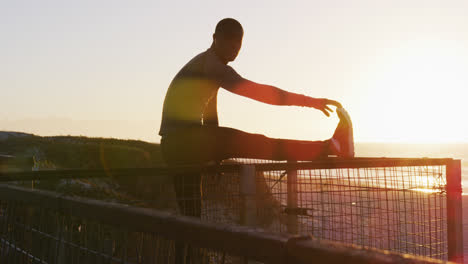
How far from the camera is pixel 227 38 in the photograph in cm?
344

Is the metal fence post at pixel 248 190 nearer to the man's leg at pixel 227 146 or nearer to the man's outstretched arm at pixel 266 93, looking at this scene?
the man's leg at pixel 227 146

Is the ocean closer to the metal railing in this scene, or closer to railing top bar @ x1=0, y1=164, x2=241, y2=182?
the metal railing

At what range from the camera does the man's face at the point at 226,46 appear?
3.44m

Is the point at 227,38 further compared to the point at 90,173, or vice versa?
the point at 227,38

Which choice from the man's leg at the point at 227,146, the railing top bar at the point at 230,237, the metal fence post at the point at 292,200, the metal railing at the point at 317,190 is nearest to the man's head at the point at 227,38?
the man's leg at the point at 227,146

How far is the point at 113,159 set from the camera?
538 inches

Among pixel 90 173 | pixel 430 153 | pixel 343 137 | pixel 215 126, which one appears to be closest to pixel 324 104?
pixel 343 137

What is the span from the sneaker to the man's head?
86cm

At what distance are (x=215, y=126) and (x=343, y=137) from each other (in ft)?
3.03

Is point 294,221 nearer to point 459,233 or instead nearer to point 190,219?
point 459,233

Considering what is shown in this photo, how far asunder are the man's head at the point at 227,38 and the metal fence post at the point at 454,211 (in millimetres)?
2312

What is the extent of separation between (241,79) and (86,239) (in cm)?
150

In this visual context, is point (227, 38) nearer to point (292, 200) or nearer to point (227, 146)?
point (227, 146)

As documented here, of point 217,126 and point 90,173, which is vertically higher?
point 217,126
